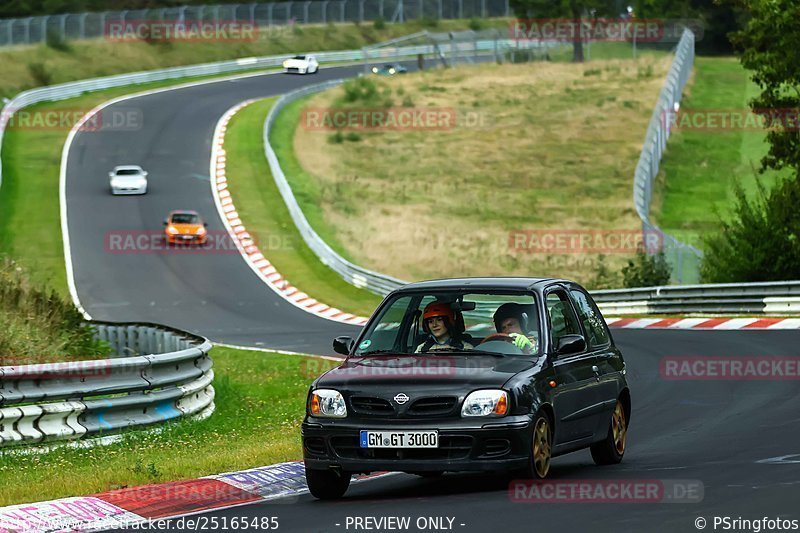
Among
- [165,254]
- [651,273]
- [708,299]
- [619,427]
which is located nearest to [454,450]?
[619,427]

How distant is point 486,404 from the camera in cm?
980

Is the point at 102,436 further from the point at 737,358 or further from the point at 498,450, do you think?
A: the point at 737,358

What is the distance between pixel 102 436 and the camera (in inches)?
529

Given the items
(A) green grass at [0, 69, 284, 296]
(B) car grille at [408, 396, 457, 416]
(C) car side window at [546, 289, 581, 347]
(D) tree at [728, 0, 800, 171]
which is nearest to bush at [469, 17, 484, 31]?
(A) green grass at [0, 69, 284, 296]

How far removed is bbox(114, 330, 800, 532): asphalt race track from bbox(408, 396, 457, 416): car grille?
0.60m

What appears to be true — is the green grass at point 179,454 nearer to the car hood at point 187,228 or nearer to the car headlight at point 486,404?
the car headlight at point 486,404

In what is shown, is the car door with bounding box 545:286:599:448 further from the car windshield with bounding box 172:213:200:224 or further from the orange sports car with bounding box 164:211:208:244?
the car windshield with bounding box 172:213:200:224

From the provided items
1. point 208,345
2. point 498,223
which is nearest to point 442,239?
point 498,223

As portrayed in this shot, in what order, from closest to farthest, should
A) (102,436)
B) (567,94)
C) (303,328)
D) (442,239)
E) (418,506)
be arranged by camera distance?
1. (418,506)
2. (102,436)
3. (303,328)
4. (442,239)
5. (567,94)

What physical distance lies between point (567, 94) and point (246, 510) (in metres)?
68.6

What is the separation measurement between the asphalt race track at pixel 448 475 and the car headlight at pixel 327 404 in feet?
2.07

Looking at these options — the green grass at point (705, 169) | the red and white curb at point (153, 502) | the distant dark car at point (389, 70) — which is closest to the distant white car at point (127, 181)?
the green grass at point (705, 169)

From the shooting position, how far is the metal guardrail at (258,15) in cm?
8238

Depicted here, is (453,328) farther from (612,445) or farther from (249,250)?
(249,250)
